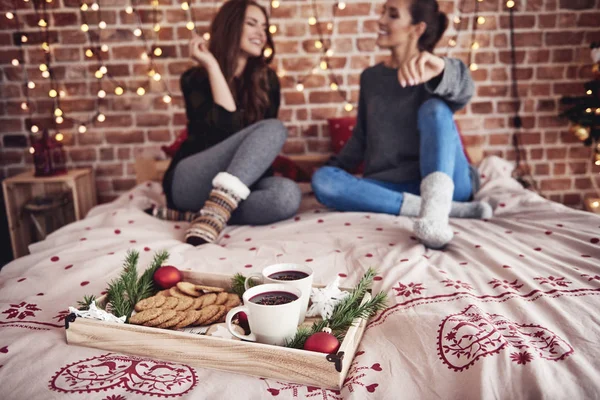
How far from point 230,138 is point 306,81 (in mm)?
880

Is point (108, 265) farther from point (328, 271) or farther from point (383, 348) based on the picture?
point (383, 348)

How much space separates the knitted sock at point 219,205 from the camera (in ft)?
4.63

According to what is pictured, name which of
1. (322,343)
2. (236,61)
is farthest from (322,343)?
(236,61)

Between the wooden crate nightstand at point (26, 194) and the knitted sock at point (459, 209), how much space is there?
1475 mm

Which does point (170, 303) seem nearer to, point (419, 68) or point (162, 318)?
point (162, 318)

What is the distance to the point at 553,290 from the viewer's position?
36.9 inches

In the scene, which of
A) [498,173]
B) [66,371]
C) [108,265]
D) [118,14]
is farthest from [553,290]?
[118,14]

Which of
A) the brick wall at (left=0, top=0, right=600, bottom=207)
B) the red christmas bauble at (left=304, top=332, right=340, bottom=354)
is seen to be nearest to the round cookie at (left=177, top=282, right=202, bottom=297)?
the red christmas bauble at (left=304, top=332, right=340, bottom=354)

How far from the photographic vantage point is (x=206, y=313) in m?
0.80

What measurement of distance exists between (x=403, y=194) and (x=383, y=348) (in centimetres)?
90

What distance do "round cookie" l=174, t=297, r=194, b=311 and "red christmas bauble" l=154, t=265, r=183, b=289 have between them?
0.25 ft

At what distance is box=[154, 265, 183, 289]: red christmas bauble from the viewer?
35.7 inches

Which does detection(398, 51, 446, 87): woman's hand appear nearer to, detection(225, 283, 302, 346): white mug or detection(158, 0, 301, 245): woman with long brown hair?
detection(158, 0, 301, 245): woman with long brown hair

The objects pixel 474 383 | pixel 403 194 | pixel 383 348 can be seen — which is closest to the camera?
pixel 474 383
